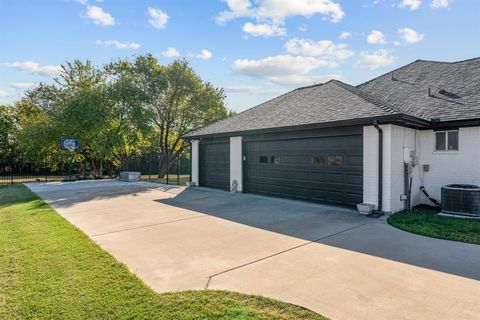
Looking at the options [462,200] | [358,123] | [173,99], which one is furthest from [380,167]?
[173,99]

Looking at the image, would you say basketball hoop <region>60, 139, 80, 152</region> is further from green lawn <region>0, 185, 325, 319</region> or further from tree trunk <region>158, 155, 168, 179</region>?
green lawn <region>0, 185, 325, 319</region>

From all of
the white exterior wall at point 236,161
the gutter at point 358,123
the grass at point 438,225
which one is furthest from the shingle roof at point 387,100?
the grass at point 438,225

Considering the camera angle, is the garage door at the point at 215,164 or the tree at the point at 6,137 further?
the tree at the point at 6,137

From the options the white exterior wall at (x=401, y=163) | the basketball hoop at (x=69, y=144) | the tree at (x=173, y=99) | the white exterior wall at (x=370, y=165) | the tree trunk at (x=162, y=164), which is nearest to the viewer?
the white exterior wall at (x=401, y=163)

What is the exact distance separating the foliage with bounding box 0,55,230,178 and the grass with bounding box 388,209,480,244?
15638 mm

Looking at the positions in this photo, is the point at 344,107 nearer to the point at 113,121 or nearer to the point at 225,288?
the point at 225,288

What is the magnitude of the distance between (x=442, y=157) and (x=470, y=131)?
3.21ft

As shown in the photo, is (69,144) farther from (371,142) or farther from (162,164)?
(371,142)

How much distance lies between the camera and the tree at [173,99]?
1983cm

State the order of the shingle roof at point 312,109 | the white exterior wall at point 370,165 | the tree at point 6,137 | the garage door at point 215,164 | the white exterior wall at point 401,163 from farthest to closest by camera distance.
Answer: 1. the tree at point 6,137
2. the garage door at point 215,164
3. the shingle roof at point 312,109
4. the white exterior wall at point 370,165
5. the white exterior wall at point 401,163

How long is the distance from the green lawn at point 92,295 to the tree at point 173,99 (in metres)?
15.5

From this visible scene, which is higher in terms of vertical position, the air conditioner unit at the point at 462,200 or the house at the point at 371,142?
the house at the point at 371,142

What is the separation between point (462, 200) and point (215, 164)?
917 cm

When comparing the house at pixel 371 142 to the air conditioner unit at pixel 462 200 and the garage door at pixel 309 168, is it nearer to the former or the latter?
the garage door at pixel 309 168
